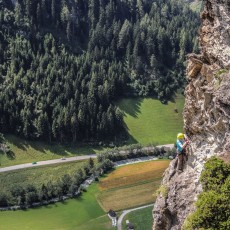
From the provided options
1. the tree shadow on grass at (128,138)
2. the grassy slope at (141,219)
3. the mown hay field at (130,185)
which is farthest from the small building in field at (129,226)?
the tree shadow on grass at (128,138)

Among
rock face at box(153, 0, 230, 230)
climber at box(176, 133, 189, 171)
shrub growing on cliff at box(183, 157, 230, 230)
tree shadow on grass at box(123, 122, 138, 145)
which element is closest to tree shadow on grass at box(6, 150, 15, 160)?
tree shadow on grass at box(123, 122, 138, 145)

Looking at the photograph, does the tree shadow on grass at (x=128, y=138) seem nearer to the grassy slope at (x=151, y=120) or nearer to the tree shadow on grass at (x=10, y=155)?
the grassy slope at (x=151, y=120)

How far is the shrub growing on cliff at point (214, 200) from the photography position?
69.3ft

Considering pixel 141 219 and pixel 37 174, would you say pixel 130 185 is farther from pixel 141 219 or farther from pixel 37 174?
pixel 37 174

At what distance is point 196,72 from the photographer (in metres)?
27.2

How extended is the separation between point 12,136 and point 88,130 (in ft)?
99.2

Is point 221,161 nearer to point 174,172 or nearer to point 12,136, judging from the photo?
point 174,172

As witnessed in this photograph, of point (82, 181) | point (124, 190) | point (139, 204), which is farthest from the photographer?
point (82, 181)

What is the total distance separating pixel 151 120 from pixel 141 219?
72.2 metres

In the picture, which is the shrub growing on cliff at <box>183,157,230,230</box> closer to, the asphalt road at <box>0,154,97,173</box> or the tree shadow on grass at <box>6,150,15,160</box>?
the asphalt road at <box>0,154,97,173</box>

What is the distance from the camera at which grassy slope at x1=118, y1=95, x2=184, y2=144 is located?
518ft

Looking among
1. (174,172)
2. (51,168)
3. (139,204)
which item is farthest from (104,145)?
(174,172)

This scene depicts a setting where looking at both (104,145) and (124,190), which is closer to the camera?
(124,190)

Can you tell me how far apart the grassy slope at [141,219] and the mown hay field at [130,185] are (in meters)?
4.14
